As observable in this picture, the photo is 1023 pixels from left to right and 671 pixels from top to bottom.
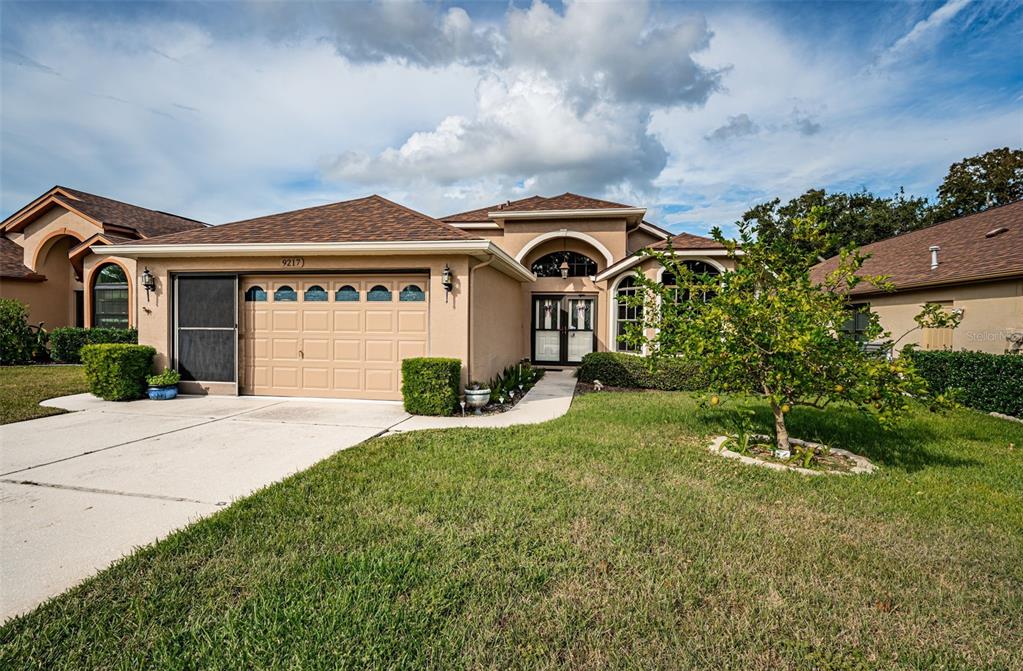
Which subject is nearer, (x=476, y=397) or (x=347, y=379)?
(x=476, y=397)

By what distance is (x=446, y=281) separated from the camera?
8.24m

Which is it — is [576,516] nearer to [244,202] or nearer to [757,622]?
[757,622]

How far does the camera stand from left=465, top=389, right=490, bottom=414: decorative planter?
8125 millimetres

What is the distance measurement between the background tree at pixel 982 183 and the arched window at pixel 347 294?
38019 mm

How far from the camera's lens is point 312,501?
12.9 ft

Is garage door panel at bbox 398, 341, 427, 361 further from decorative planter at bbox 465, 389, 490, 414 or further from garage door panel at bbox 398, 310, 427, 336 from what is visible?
decorative planter at bbox 465, 389, 490, 414

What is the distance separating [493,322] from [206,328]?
5.94 meters

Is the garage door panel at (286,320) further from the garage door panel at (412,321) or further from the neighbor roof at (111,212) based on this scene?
the neighbor roof at (111,212)

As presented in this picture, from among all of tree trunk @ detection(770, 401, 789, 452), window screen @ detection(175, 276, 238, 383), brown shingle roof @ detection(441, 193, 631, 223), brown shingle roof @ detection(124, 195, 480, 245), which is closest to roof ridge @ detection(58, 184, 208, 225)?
brown shingle roof @ detection(124, 195, 480, 245)

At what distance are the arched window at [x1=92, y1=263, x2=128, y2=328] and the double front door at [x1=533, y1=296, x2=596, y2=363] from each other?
1496 centimetres

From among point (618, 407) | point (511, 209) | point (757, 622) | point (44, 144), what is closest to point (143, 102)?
point (44, 144)

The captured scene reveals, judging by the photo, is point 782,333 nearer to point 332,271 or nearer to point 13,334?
point 332,271

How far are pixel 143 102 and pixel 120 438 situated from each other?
8.34 metres

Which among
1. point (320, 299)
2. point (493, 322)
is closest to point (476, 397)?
point (493, 322)
